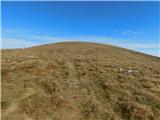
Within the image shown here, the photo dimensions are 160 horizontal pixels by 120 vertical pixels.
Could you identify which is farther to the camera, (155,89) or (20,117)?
(155,89)

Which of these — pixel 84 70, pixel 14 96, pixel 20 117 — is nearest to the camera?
pixel 20 117

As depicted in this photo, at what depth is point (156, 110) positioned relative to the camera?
10242mm

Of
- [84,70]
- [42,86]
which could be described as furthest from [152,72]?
[42,86]

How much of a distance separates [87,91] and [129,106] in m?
3.36

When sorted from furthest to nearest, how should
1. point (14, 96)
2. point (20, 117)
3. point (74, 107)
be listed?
point (14, 96), point (74, 107), point (20, 117)

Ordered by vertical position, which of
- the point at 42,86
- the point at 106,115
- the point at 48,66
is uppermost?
the point at 48,66

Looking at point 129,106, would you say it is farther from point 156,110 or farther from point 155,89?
point 155,89

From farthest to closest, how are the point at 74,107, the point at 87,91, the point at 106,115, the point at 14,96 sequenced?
the point at 87,91 → the point at 14,96 → the point at 74,107 → the point at 106,115

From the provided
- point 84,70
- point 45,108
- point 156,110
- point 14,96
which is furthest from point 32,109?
point 84,70

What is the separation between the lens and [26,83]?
13211 mm

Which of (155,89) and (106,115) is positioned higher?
(155,89)

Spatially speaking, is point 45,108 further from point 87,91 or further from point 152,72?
point 152,72

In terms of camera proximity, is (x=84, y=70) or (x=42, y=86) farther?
(x=84, y=70)

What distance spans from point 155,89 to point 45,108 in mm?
8609
